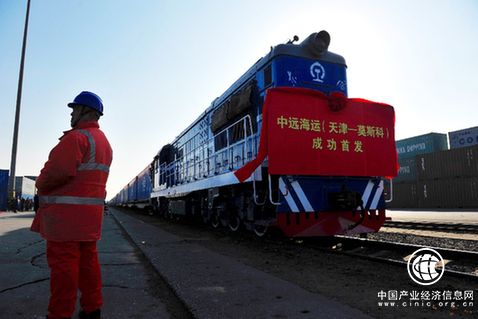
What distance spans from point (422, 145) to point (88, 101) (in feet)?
127

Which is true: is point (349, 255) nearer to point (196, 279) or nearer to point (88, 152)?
point (196, 279)

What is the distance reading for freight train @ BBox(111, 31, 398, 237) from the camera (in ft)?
18.8

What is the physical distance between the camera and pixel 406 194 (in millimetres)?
30938

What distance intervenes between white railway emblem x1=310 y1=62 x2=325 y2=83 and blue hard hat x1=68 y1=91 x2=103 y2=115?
495 cm

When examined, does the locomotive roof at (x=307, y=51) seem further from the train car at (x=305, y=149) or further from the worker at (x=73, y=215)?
the worker at (x=73, y=215)

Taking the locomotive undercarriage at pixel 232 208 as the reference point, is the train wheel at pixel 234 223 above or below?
below

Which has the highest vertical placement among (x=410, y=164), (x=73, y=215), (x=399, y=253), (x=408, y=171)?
(x=410, y=164)

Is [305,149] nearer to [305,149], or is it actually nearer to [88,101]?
[305,149]

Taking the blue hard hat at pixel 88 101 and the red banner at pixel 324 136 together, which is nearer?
the blue hard hat at pixel 88 101

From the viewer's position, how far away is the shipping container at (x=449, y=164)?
85.2ft

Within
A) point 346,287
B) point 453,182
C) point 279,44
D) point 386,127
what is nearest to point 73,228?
point 346,287

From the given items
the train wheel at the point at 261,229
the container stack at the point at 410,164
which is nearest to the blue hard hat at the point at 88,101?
the train wheel at the point at 261,229

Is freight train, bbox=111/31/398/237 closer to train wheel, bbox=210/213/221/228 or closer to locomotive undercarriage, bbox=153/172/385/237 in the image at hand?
locomotive undercarriage, bbox=153/172/385/237

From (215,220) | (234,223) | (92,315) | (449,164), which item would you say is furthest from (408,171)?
(92,315)
